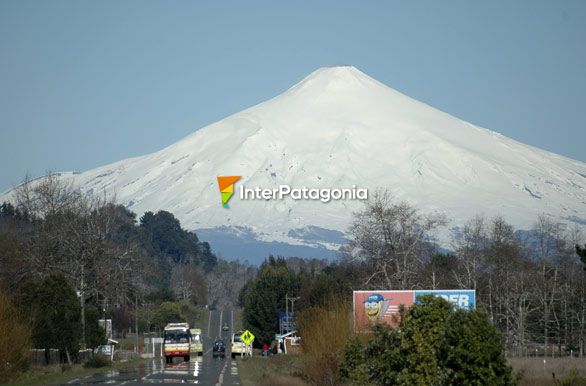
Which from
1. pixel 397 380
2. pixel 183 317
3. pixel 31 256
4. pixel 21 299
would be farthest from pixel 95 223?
pixel 183 317

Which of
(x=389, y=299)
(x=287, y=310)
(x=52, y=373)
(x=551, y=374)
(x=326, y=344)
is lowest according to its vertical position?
(x=52, y=373)

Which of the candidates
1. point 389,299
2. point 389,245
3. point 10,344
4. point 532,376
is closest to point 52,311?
point 10,344

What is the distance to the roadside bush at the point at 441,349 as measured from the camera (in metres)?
21.4

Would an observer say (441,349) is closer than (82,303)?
Yes

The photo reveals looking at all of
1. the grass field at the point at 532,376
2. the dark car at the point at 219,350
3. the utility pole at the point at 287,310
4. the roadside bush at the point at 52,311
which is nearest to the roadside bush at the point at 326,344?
the grass field at the point at 532,376

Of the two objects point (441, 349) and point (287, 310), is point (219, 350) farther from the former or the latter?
point (441, 349)

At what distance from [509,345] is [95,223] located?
28525 millimetres

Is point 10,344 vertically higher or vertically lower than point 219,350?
higher

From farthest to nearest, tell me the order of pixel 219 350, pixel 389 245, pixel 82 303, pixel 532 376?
pixel 219 350 → pixel 389 245 → pixel 82 303 → pixel 532 376

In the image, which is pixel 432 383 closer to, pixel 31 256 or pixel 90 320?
pixel 90 320

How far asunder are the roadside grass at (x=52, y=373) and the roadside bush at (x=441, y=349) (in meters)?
18.6

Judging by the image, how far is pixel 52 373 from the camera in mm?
48969

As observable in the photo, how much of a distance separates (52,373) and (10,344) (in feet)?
34.2

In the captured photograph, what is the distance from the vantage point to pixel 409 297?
52.1 metres
